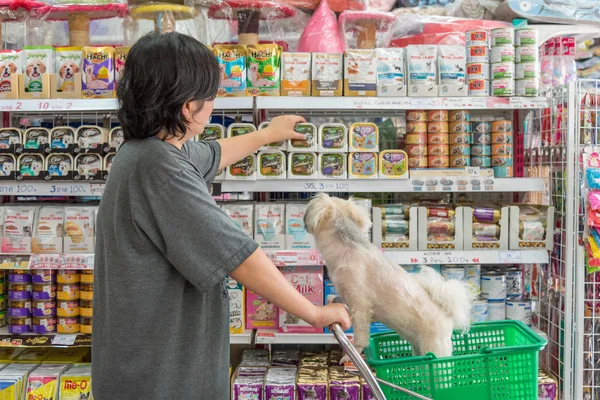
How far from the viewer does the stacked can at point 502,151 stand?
2939 mm

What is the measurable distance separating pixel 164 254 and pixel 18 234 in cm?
170

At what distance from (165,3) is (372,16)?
100 centimetres

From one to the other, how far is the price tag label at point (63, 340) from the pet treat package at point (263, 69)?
55.1 inches

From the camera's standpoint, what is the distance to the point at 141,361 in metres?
1.61

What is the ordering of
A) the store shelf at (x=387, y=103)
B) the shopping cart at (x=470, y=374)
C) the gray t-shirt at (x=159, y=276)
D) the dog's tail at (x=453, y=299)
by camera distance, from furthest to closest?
the store shelf at (x=387, y=103), the dog's tail at (x=453, y=299), the shopping cart at (x=470, y=374), the gray t-shirt at (x=159, y=276)

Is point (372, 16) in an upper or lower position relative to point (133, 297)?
upper

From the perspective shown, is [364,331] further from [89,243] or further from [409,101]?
[89,243]

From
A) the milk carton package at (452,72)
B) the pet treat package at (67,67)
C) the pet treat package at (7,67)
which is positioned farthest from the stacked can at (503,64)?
the pet treat package at (7,67)

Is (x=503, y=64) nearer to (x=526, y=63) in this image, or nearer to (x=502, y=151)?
(x=526, y=63)

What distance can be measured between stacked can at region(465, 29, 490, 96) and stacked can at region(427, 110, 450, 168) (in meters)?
0.17

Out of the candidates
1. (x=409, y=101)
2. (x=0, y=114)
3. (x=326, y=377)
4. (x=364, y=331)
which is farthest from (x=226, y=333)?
(x=0, y=114)

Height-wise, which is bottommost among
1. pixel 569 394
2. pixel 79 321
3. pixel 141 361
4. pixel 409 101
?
pixel 569 394

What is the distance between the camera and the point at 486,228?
2.95m

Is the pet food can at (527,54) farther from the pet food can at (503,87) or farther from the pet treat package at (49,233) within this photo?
the pet treat package at (49,233)
